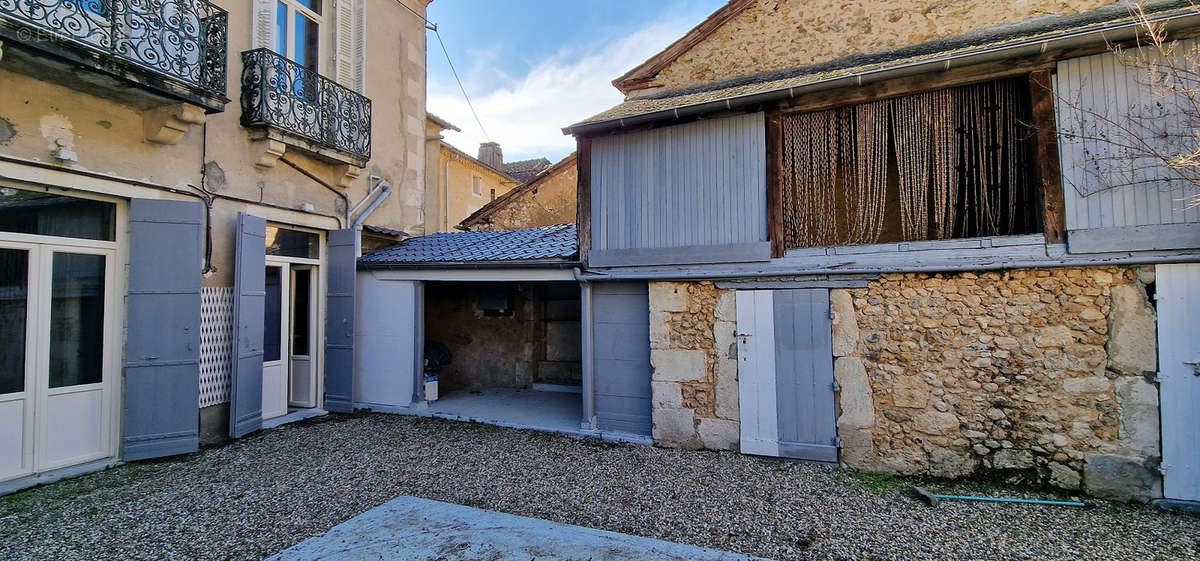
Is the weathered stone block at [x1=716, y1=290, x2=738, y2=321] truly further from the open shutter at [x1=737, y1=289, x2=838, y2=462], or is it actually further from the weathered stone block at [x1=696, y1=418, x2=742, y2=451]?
the weathered stone block at [x1=696, y1=418, x2=742, y2=451]

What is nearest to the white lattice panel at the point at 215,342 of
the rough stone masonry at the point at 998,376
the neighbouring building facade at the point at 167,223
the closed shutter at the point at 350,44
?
the neighbouring building facade at the point at 167,223

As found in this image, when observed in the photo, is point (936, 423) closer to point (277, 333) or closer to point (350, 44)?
point (277, 333)

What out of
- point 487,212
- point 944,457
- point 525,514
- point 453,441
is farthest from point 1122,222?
point 487,212

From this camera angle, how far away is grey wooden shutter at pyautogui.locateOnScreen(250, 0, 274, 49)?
20.6ft

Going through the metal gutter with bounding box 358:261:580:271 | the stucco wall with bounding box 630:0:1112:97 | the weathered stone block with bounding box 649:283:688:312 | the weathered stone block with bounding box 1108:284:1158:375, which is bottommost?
the weathered stone block with bounding box 1108:284:1158:375

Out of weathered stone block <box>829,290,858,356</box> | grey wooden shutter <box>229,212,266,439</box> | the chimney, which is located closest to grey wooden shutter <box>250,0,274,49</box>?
grey wooden shutter <box>229,212,266,439</box>

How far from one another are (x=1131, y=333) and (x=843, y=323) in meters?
2.06

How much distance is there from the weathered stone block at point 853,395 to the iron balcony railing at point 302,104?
22.1ft

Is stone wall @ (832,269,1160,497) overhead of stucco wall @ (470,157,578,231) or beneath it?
beneath

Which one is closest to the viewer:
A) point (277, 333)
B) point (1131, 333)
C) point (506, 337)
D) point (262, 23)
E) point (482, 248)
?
point (1131, 333)

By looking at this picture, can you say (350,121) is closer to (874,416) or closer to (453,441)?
(453,441)

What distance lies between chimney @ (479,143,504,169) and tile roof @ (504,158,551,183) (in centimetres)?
82

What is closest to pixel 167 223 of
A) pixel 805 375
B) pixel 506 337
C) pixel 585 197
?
pixel 585 197

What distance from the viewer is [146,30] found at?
188 inches
